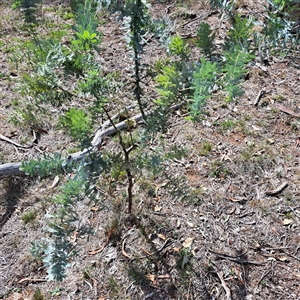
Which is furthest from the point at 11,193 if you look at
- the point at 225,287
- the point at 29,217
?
the point at 225,287

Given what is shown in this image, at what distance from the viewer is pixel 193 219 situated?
253 centimetres

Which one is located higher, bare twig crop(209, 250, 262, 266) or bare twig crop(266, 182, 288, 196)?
bare twig crop(266, 182, 288, 196)

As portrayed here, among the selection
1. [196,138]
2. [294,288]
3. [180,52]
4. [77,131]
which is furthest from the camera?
[196,138]

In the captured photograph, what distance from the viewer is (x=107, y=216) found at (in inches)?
100

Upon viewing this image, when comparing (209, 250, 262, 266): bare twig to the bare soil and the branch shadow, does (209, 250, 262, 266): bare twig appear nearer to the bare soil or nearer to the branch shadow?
the bare soil

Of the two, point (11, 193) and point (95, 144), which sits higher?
point (95, 144)

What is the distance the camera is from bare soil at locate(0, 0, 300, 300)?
2.25 m

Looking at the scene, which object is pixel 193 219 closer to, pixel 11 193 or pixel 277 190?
pixel 277 190

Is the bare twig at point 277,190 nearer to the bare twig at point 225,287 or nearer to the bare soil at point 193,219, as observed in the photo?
the bare soil at point 193,219

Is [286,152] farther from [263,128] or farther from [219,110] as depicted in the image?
[219,110]

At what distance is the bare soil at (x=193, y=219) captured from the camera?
2.25 m

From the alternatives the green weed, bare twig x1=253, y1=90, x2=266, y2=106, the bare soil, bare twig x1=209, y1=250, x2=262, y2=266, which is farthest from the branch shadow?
bare twig x1=253, y1=90, x2=266, y2=106

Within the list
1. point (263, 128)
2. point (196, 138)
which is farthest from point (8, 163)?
point (263, 128)

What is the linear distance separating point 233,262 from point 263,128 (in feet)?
4.08
